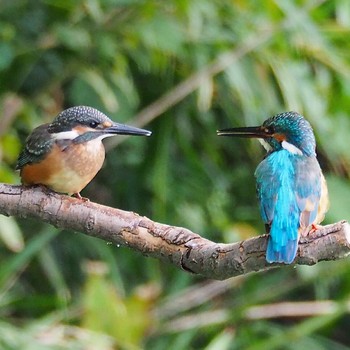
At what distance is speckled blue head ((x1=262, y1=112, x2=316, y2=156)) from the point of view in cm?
301

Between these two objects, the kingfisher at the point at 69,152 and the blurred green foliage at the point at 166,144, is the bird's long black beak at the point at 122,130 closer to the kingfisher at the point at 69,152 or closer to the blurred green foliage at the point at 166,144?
the kingfisher at the point at 69,152

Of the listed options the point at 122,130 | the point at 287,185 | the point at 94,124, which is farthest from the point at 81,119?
the point at 287,185

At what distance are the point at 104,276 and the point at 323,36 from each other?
1507mm

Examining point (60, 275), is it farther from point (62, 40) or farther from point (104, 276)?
point (62, 40)

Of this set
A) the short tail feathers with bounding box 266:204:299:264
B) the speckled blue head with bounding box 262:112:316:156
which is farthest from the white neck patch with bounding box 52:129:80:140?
the short tail feathers with bounding box 266:204:299:264

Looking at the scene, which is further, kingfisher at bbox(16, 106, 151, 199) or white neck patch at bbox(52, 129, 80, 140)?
white neck patch at bbox(52, 129, 80, 140)

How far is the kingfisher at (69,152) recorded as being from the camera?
3.15 m

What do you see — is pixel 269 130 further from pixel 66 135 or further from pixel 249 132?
pixel 66 135

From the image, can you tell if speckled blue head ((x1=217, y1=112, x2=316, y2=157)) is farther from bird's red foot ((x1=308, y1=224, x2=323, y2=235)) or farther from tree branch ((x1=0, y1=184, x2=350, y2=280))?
tree branch ((x1=0, y1=184, x2=350, y2=280))

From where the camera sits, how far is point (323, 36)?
4797 millimetres

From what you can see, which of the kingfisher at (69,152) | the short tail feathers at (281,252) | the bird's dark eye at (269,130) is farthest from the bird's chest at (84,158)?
the short tail feathers at (281,252)

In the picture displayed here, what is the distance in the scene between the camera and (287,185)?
2.82m

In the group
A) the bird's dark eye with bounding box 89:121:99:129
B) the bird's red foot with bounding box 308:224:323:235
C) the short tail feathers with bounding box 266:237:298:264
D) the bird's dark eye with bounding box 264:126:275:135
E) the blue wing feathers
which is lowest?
the short tail feathers with bounding box 266:237:298:264

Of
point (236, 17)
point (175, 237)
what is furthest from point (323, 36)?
point (175, 237)
